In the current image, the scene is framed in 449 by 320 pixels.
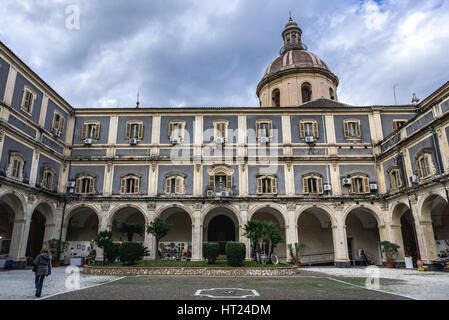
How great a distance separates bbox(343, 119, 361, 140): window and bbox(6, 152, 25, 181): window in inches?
930

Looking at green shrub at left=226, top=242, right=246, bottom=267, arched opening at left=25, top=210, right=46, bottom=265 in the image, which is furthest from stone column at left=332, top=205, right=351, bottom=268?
arched opening at left=25, top=210, right=46, bottom=265

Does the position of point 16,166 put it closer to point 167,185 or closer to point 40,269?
point 167,185

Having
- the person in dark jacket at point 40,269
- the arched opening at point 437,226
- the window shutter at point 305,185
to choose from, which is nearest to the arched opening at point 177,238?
the window shutter at point 305,185

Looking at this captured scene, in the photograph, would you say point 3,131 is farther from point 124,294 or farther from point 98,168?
point 124,294

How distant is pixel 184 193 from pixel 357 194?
13.3m

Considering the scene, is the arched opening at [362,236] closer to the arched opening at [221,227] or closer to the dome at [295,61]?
the arched opening at [221,227]

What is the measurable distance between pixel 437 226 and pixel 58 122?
30.3 meters

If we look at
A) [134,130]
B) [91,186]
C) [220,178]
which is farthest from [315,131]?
[91,186]

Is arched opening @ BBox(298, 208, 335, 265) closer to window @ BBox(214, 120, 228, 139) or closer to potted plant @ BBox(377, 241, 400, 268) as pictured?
potted plant @ BBox(377, 241, 400, 268)

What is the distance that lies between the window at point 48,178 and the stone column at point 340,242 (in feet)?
70.2

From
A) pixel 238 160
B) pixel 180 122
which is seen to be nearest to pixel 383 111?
pixel 238 160

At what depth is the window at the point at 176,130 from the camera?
25.9 meters

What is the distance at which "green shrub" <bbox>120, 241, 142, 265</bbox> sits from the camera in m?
17.4

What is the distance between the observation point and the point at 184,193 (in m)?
24.6
